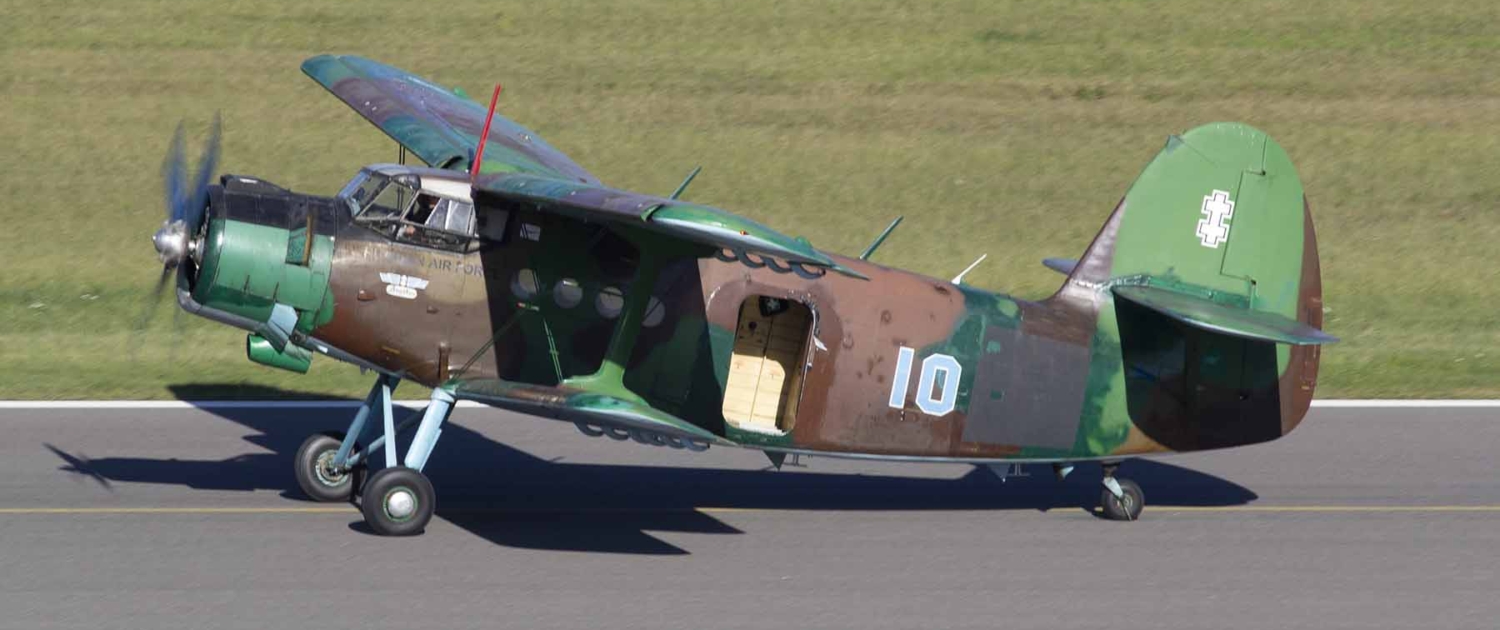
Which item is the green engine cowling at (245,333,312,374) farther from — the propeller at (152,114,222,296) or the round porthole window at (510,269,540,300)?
the round porthole window at (510,269,540,300)

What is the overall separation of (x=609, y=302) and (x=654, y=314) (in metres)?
0.29

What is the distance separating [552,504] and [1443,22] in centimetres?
1880

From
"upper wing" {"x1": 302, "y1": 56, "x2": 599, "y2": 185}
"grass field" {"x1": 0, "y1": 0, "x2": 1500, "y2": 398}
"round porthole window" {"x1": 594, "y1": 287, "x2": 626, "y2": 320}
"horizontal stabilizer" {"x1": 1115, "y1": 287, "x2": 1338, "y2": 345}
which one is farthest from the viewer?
"grass field" {"x1": 0, "y1": 0, "x2": 1500, "y2": 398}

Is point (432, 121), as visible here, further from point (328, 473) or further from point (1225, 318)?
point (1225, 318)

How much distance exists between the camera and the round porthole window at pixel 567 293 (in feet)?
36.6

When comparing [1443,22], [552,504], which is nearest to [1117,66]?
[1443,22]

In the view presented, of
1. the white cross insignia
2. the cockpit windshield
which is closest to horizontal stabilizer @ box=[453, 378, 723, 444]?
the cockpit windshield

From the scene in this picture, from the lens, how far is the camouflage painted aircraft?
1081cm

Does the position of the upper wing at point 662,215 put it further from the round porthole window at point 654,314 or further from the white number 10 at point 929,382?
the white number 10 at point 929,382

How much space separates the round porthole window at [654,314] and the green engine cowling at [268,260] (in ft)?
6.28

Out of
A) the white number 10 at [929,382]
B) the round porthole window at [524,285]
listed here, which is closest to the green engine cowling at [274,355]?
the round porthole window at [524,285]

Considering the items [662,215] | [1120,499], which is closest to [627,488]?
[1120,499]

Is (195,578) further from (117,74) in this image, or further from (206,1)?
(206,1)

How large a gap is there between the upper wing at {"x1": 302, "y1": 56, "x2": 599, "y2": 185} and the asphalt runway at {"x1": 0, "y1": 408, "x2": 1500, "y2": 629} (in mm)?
2236
